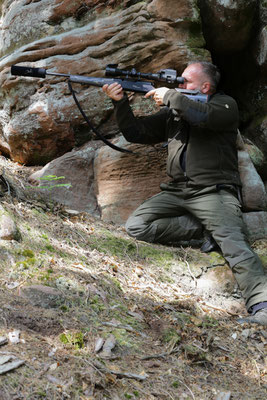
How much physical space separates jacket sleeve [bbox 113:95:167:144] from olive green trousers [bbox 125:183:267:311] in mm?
726

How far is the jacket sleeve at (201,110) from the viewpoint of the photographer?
14.6ft

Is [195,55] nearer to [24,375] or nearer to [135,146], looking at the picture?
[135,146]

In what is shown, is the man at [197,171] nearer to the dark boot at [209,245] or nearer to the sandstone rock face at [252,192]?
the dark boot at [209,245]

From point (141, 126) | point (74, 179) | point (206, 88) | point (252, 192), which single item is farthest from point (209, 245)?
point (74, 179)

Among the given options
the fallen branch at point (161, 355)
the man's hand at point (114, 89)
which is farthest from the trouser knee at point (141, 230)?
the fallen branch at point (161, 355)

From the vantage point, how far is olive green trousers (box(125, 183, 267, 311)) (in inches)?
164

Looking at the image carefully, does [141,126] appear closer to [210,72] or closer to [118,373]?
[210,72]

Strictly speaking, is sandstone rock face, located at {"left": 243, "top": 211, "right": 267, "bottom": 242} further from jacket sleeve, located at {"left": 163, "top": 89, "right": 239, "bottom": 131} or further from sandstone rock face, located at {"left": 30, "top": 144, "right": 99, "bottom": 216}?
sandstone rock face, located at {"left": 30, "top": 144, "right": 99, "bottom": 216}

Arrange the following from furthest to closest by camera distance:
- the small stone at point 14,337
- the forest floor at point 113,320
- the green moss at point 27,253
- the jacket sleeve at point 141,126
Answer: the jacket sleeve at point 141,126
the green moss at point 27,253
the small stone at point 14,337
the forest floor at point 113,320

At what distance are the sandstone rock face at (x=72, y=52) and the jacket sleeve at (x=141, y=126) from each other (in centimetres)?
89

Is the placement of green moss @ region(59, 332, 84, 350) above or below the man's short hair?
below

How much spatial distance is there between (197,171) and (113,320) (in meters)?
2.31

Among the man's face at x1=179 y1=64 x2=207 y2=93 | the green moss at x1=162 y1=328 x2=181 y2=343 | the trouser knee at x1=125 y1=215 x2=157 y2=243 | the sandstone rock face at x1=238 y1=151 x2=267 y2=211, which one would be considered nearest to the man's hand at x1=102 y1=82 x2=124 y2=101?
the man's face at x1=179 y1=64 x2=207 y2=93

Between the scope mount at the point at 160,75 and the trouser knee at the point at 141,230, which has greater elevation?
the scope mount at the point at 160,75
